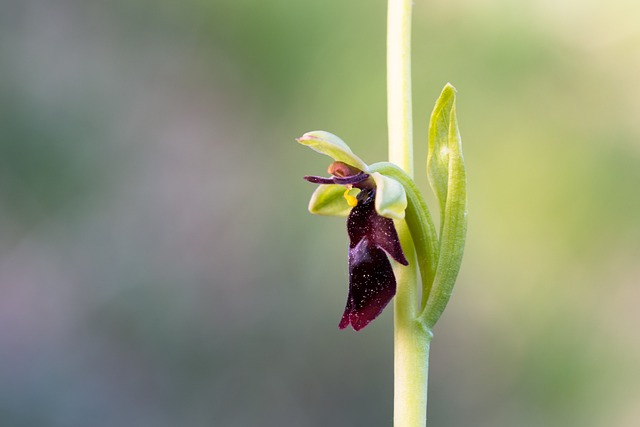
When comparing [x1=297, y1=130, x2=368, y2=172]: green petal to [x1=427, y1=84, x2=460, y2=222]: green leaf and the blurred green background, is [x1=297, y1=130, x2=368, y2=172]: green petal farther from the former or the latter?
the blurred green background

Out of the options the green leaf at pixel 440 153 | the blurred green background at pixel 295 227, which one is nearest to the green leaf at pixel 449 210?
the green leaf at pixel 440 153

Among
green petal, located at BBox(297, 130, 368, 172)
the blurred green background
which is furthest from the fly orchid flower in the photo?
the blurred green background

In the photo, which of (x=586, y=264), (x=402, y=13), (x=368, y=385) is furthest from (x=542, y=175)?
(x=402, y=13)

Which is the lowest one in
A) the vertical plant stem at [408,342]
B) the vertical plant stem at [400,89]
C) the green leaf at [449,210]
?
the vertical plant stem at [408,342]

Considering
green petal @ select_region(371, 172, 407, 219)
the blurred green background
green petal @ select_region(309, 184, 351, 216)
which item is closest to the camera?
green petal @ select_region(371, 172, 407, 219)

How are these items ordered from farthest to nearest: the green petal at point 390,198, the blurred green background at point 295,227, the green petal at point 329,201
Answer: the blurred green background at point 295,227, the green petal at point 329,201, the green petal at point 390,198

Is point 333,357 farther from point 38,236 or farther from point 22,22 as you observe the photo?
point 22,22

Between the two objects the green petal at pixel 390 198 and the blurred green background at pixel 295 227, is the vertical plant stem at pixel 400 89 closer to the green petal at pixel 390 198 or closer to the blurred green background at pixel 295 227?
the green petal at pixel 390 198
